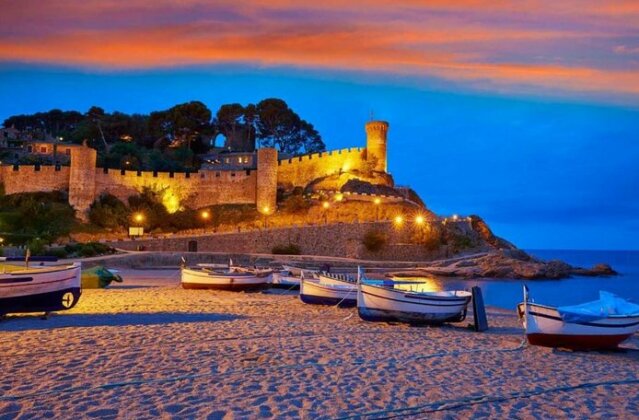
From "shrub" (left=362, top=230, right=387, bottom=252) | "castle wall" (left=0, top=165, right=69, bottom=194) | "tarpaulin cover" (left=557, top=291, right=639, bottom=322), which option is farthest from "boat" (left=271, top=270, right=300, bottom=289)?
"castle wall" (left=0, top=165, right=69, bottom=194)

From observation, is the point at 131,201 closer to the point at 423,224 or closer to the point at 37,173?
the point at 37,173

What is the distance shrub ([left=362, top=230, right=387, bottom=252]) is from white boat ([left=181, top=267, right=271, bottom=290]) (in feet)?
64.3

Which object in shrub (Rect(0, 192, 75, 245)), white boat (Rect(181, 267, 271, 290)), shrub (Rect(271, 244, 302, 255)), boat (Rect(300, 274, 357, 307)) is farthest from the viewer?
shrub (Rect(271, 244, 302, 255))

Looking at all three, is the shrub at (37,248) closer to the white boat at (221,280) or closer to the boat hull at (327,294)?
the white boat at (221,280)

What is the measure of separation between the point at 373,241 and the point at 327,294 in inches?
888

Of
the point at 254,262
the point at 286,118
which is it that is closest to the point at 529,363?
the point at 254,262

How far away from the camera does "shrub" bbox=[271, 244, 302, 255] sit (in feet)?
110

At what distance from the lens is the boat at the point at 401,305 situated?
1112cm

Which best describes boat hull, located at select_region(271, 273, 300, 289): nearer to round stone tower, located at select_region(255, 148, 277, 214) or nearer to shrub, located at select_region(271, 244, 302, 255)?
shrub, located at select_region(271, 244, 302, 255)

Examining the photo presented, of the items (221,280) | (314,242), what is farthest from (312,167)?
(221,280)

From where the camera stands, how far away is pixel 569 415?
5.64 metres

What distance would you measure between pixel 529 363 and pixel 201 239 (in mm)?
25446

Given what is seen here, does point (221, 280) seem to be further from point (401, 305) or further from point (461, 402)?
point (461, 402)

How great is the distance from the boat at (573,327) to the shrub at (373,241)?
26.6m
